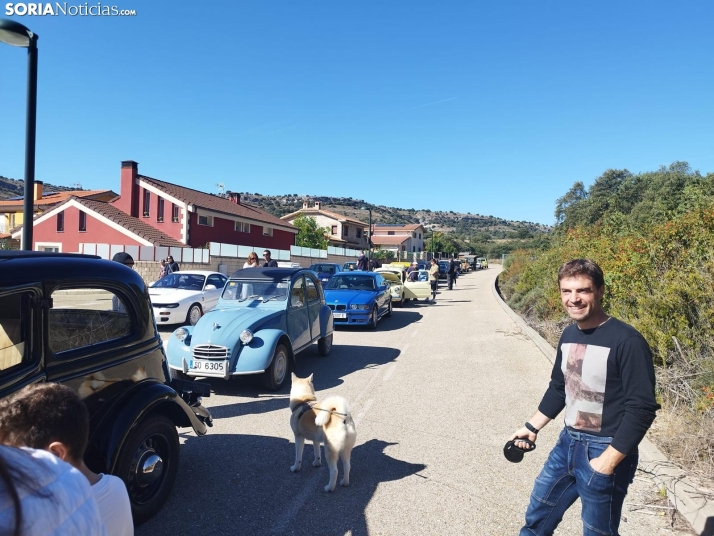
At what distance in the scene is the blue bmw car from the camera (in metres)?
13.4

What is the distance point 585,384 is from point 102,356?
123 inches

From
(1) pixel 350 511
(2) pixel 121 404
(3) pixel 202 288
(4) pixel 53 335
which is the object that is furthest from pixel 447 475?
(3) pixel 202 288

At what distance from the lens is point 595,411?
257cm

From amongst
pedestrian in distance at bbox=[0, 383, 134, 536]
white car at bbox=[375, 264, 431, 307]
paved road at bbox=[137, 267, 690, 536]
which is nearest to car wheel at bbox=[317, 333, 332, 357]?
paved road at bbox=[137, 267, 690, 536]

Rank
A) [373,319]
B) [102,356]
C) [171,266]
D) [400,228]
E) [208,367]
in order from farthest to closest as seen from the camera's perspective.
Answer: [400,228], [171,266], [373,319], [208,367], [102,356]

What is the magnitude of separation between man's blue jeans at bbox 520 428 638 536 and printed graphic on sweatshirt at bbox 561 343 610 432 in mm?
78

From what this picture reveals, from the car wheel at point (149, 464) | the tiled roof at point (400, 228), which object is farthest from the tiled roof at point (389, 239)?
the car wheel at point (149, 464)

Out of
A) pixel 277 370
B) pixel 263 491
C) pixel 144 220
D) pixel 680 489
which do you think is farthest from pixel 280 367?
pixel 144 220

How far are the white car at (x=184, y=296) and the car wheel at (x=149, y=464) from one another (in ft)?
29.2

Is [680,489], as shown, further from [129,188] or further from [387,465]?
[129,188]

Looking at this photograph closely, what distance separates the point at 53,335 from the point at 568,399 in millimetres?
3136

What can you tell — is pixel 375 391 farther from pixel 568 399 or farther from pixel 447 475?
pixel 568 399

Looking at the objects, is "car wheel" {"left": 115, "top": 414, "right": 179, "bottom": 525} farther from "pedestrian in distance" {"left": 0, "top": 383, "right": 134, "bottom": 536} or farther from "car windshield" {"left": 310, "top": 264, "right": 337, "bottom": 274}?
"car windshield" {"left": 310, "top": 264, "right": 337, "bottom": 274}

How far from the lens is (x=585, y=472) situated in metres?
2.54
